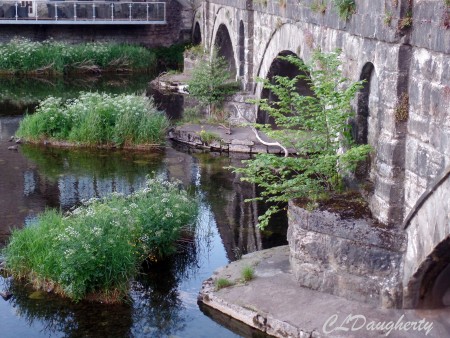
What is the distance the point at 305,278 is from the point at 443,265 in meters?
1.81

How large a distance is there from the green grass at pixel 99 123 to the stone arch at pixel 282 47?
2603 mm

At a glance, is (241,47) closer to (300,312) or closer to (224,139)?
(224,139)

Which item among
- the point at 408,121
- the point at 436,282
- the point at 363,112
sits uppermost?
the point at 408,121

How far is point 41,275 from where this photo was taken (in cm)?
1002

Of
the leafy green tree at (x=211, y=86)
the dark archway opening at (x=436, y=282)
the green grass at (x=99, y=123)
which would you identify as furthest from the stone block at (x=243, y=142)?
the dark archway opening at (x=436, y=282)

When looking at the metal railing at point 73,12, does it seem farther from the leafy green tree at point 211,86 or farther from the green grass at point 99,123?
the green grass at point 99,123

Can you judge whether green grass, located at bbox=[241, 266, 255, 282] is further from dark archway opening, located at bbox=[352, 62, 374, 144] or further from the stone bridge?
dark archway opening, located at bbox=[352, 62, 374, 144]

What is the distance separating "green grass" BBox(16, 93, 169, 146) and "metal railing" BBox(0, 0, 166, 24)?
14236 millimetres

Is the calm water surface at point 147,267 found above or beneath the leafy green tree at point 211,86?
beneath

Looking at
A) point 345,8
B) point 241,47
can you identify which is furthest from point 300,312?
point 241,47

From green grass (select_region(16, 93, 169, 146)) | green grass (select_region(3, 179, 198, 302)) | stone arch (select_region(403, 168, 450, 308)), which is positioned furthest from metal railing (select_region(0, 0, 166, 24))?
stone arch (select_region(403, 168, 450, 308))

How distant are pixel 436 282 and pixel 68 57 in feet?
79.0

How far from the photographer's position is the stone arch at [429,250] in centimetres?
723
